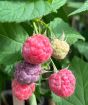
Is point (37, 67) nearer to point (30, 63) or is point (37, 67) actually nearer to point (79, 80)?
point (30, 63)

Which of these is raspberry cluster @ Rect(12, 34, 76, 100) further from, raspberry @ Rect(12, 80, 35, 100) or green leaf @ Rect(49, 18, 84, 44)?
green leaf @ Rect(49, 18, 84, 44)

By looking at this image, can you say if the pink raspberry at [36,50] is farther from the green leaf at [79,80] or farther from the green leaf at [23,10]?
the green leaf at [79,80]

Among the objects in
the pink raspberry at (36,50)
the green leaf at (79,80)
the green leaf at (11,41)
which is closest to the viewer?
the pink raspberry at (36,50)

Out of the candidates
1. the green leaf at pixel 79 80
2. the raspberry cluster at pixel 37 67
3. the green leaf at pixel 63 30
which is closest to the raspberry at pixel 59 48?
the raspberry cluster at pixel 37 67

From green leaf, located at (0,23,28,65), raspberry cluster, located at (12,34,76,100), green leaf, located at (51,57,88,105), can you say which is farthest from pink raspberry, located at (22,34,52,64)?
green leaf, located at (51,57,88,105)

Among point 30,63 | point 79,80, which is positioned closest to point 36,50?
point 30,63

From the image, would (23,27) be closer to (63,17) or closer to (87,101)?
(63,17)
